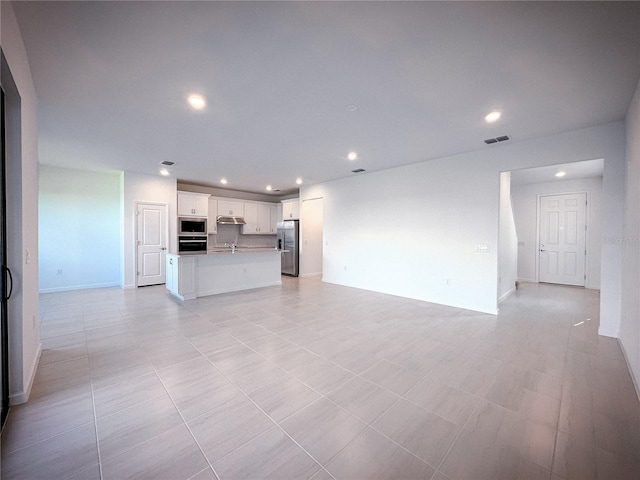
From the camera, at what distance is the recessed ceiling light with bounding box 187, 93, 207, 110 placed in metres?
2.69

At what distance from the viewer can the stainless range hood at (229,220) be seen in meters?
7.94

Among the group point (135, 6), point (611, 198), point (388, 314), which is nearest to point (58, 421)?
point (135, 6)

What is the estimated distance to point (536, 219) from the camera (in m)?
7.04

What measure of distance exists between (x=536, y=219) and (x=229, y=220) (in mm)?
8645

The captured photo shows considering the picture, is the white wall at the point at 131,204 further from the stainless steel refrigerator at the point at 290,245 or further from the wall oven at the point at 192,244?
the stainless steel refrigerator at the point at 290,245

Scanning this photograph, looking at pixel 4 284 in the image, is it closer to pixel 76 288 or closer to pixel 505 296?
pixel 76 288

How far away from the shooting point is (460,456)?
59.7 inches

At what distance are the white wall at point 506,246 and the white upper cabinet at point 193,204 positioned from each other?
7123 mm

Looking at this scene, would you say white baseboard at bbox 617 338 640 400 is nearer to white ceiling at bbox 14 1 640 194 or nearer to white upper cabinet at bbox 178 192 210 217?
white ceiling at bbox 14 1 640 194

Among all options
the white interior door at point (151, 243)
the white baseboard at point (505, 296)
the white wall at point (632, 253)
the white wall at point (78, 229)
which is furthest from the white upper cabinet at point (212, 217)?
the white wall at point (632, 253)

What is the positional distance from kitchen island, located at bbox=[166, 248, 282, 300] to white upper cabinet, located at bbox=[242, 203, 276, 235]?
2.54 metres

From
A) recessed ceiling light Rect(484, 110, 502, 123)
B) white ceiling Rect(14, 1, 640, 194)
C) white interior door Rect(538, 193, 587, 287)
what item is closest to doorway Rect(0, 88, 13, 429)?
white ceiling Rect(14, 1, 640, 194)

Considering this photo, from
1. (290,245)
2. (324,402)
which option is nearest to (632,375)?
(324,402)

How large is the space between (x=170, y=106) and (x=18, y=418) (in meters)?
2.95
